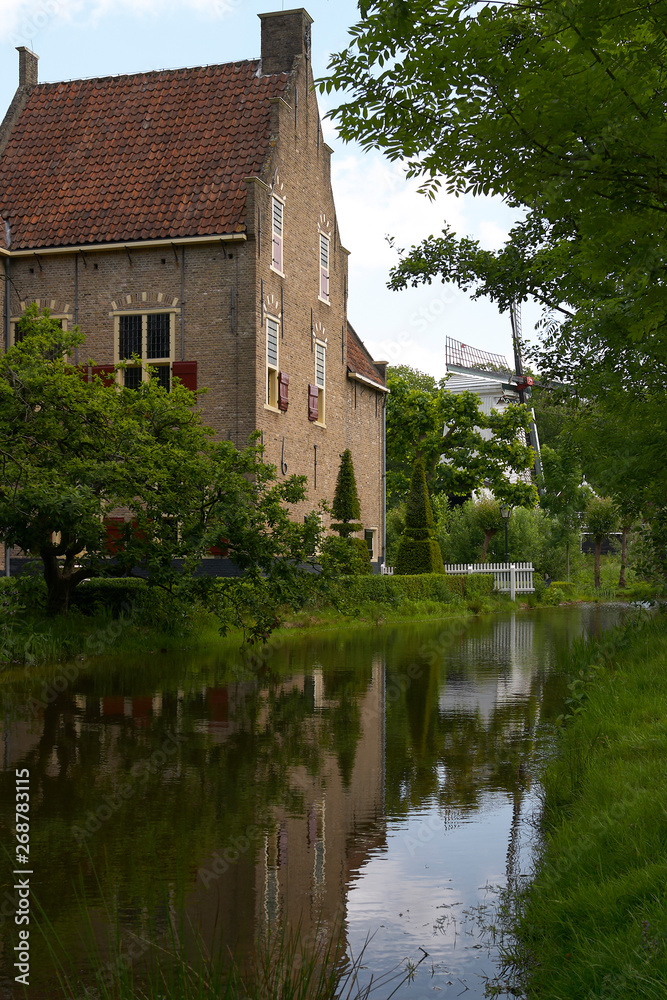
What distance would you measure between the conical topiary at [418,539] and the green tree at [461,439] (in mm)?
9135

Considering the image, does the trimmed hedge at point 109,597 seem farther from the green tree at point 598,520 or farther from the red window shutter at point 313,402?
the green tree at point 598,520

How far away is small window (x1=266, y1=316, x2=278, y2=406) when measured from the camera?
90.8 feet

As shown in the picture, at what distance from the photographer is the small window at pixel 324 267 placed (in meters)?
32.0

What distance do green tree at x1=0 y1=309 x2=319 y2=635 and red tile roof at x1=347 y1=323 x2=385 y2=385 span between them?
17132mm

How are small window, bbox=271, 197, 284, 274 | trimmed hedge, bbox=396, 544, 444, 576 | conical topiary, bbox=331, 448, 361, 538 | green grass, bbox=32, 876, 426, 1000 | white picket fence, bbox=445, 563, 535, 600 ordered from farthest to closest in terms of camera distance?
white picket fence, bbox=445, 563, 535, 600, trimmed hedge, bbox=396, 544, 444, 576, conical topiary, bbox=331, 448, 361, 538, small window, bbox=271, 197, 284, 274, green grass, bbox=32, 876, 426, 1000

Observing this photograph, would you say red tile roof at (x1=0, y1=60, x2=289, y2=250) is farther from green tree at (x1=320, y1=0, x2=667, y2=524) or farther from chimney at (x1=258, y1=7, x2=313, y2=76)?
green tree at (x1=320, y1=0, x2=667, y2=524)

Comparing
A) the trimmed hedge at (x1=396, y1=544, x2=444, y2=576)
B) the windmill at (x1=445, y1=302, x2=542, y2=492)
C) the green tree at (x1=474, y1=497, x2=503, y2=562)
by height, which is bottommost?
the trimmed hedge at (x1=396, y1=544, x2=444, y2=576)

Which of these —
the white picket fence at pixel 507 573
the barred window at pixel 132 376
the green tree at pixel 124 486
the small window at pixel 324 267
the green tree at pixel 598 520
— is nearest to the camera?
the green tree at pixel 124 486

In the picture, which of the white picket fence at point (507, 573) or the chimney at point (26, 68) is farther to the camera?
the white picket fence at point (507, 573)

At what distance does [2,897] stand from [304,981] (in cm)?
251

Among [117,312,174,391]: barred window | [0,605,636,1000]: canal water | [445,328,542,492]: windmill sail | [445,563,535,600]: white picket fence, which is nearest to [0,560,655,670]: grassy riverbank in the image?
[0,605,636,1000]: canal water

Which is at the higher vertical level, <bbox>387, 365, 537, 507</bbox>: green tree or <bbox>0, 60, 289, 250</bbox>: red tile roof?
<bbox>0, 60, 289, 250</bbox>: red tile roof

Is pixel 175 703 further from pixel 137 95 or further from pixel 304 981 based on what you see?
pixel 137 95

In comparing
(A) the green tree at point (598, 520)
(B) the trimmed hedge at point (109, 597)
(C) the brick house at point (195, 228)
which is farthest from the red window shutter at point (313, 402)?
(A) the green tree at point (598, 520)
